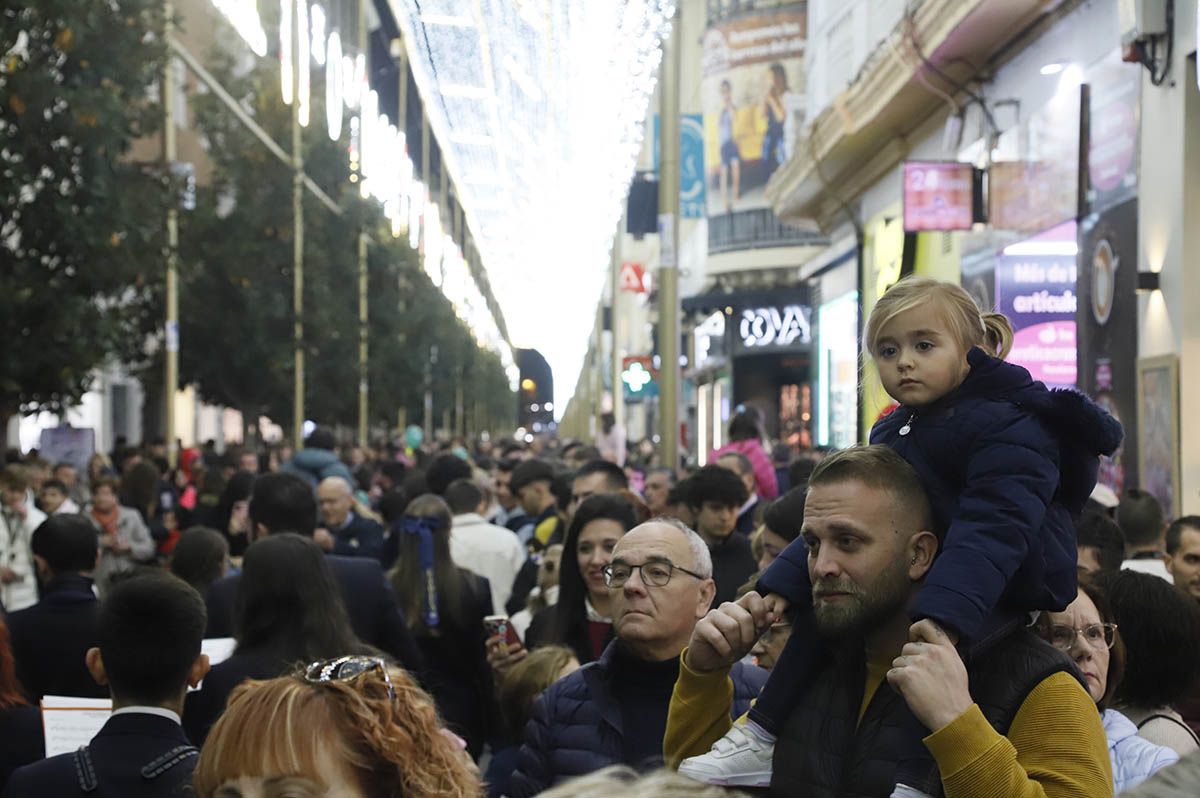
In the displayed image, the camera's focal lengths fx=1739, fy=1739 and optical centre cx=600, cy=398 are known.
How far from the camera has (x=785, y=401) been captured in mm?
47344

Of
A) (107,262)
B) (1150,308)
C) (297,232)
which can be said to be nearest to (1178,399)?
(1150,308)

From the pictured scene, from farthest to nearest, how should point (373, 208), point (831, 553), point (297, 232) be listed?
1. point (373, 208)
2. point (297, 232)
3. point (831, 553)

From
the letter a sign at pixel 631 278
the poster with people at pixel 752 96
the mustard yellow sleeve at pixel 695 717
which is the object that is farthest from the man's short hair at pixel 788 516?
the poster with people at pixel 752 96

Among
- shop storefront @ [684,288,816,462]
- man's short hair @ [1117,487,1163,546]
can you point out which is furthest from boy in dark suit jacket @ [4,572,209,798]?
shop storefront @ [684,288,816,462]

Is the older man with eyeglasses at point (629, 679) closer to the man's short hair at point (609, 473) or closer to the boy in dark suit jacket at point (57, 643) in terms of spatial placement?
the boy in dark suit jacket at point (57, 643)

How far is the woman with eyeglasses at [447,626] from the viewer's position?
876 centimetres

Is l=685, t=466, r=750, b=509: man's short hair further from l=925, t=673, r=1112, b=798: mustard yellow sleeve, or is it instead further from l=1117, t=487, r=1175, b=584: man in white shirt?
l=925, t=673, r=1112, b=798: mustard yellow sleeve

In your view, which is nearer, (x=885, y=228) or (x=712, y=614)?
(x=712, y=614)

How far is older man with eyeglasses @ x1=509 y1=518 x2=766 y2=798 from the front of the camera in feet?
16.5

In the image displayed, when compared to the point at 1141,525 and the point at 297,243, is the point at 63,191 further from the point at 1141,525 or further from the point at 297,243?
the point at 297,243

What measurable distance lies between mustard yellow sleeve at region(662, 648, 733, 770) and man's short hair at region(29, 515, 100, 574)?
4.55 metres

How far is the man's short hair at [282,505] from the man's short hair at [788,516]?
8.07 ft

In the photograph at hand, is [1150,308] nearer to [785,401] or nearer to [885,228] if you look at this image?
[885,228]

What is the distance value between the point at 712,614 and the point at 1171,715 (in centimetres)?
221
